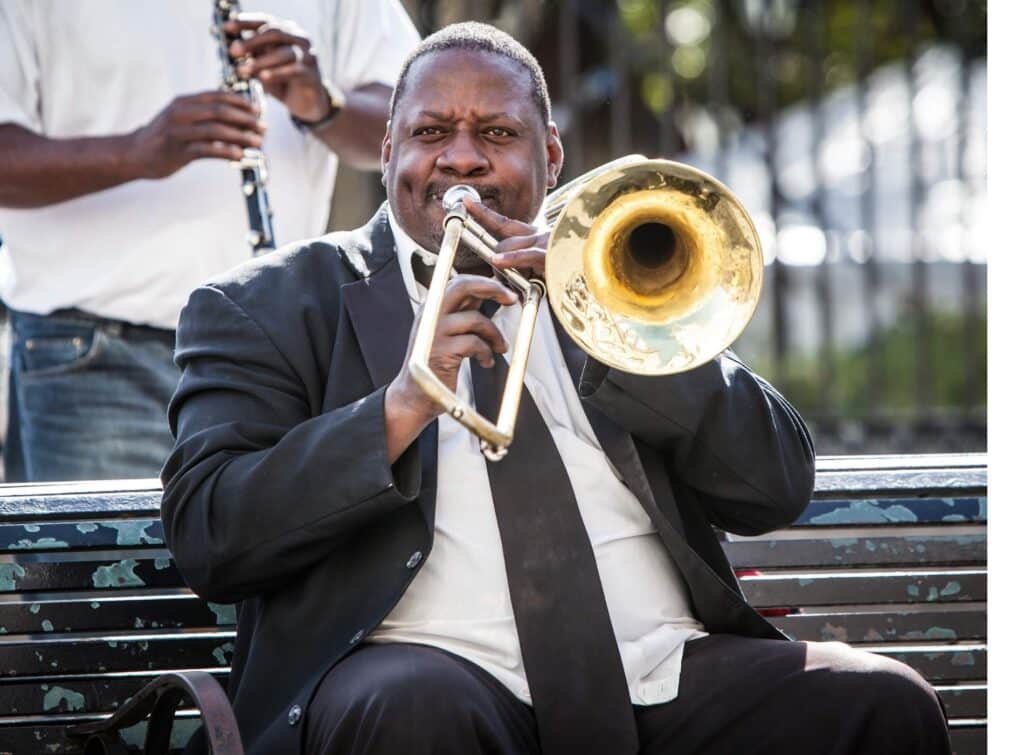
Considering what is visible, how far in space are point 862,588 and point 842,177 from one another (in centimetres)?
644

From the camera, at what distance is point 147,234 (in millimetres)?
4152

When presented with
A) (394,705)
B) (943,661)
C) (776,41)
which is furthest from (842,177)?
(394,705)

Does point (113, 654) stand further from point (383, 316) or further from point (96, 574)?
point (383, 316)

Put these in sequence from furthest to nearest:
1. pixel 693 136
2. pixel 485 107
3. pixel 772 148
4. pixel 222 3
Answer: pixel 693 136
pixel 772 148
pixel 222 3
pixel 485 107

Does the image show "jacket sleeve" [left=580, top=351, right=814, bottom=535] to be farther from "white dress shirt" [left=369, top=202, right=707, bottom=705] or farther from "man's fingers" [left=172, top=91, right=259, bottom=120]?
"man's fingers" [left=172, top=91, right=259, bottom=120]

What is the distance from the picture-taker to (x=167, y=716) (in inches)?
121

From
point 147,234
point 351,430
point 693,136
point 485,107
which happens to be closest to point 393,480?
point 351,430

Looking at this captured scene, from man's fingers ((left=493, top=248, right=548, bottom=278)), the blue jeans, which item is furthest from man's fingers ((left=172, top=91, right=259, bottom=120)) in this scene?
man's fingers ((left=493, top=248, right=548, bottom=278))

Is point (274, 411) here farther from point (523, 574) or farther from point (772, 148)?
point (772, 148)

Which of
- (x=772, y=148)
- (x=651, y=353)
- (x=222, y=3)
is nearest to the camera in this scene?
(x=651, y=353)

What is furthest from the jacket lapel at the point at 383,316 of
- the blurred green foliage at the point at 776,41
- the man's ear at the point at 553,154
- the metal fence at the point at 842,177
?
the blurred green foliage at the point at 776,41

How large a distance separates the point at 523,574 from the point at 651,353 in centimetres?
44

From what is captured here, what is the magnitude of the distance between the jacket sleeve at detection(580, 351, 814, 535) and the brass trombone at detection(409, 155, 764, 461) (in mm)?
79

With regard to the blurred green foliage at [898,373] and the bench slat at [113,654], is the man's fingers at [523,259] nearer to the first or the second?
the bench slat at [113,654]
